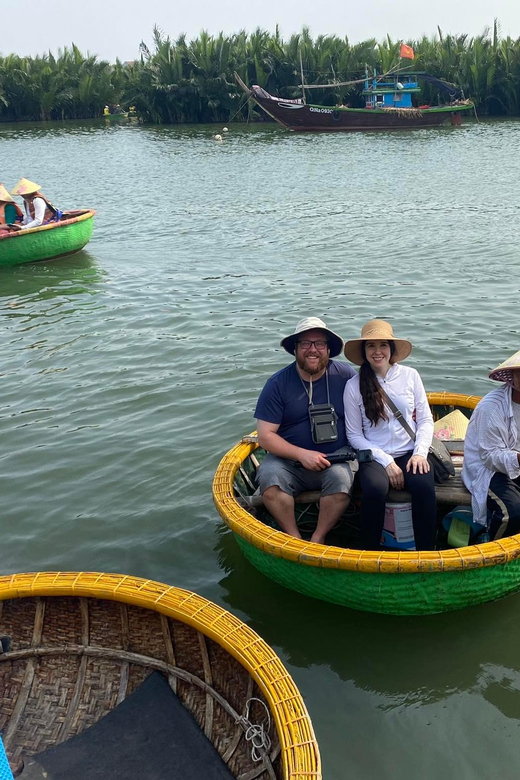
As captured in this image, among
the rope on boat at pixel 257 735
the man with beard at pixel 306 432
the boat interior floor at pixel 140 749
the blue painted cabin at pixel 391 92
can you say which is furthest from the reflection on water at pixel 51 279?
the blue painted cabin at pixel 391 92

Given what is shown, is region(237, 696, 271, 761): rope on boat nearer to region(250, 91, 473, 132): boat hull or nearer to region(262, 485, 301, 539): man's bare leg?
region(262, 485, 301, 539): man's bare leg

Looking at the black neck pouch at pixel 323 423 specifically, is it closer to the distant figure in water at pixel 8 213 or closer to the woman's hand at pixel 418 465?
the woman's hand at pixel 418 465

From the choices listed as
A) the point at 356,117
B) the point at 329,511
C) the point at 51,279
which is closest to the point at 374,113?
the point at 356,117

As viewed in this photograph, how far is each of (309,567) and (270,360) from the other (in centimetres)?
468

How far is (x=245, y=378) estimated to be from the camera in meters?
8.27

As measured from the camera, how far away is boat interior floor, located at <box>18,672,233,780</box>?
3316 millimetres

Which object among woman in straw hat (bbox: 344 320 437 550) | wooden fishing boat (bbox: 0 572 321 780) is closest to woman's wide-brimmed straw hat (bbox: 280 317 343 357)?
woman in straw hat (bbox: 344 320 437 550)

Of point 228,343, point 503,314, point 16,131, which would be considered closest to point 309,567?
point 228,343

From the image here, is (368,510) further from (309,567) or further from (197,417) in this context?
(197,417)

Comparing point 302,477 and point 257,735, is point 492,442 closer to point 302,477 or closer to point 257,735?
point 302,477

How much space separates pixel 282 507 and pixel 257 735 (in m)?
1.64

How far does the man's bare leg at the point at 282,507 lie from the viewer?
4.68 m

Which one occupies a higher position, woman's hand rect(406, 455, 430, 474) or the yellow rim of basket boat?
woman's hand rect(406, 455, 430, 474)

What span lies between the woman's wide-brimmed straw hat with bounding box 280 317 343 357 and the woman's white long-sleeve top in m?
0.27
